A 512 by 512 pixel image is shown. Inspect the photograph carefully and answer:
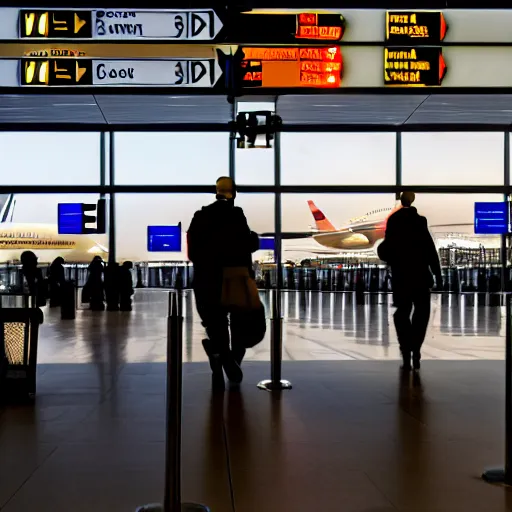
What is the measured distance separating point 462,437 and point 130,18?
27.9 feet

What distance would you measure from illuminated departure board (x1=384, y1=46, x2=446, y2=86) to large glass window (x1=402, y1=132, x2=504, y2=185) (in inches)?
378

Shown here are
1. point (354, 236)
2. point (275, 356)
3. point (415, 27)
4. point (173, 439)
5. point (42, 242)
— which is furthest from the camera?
point (354, 236)

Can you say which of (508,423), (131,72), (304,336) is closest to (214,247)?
(508,423)

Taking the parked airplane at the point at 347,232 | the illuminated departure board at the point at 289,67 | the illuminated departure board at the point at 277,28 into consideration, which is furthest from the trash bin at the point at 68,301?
the parked airplane at the point at 347,232

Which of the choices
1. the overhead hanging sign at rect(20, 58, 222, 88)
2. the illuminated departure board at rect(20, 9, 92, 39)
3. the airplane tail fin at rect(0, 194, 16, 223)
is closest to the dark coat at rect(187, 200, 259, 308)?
the overhead hanging sign at rect(20, 58, 222, 88)

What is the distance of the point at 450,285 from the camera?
2861cm

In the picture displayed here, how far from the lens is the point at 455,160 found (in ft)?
75.1

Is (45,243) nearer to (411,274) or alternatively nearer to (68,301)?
(68,301)

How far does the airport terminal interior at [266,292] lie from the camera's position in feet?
13.5

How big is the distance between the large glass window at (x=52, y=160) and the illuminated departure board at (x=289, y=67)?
10.6 meters

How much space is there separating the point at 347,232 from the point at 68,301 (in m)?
10.9

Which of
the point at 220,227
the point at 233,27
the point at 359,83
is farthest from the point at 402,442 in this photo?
the point at 359,83

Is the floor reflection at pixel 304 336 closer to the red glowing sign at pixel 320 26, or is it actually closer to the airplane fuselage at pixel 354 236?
the airplane fuselage at pixel 354 236

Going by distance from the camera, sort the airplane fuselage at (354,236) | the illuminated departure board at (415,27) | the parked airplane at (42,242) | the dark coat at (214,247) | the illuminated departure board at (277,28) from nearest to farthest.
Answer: the dark coat at (214,247) < the illuminated departure board at (277,28) < the illuminated departure board at (415,27) < the parked airplane at (42,242) < the airplane fuselage at (354,236)
